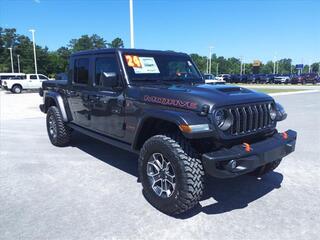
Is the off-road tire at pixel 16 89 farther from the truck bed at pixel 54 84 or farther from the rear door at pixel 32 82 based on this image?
the truck bed at pixel 54 84

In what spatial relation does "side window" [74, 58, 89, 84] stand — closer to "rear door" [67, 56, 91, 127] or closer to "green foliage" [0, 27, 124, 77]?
"rear door" [67, 56, 91, 127]

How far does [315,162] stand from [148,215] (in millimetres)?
3509

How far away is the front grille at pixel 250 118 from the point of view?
3.62 metres

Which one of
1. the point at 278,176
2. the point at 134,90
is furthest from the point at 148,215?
the point at 278,176

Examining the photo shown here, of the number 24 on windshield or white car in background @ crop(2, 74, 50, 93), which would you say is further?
white car in background @ crop(2, 74, 50, 93)

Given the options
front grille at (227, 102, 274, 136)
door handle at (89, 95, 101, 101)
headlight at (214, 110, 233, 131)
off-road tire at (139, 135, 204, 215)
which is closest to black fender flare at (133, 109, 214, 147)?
headlight at (214, 110, 233, 131)

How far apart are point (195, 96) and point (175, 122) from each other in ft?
1.26

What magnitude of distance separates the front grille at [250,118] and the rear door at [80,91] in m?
2.69

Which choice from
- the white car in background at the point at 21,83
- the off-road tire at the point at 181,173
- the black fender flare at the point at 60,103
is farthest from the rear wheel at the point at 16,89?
the off-road tire at the point at 181,173

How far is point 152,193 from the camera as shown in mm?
3871

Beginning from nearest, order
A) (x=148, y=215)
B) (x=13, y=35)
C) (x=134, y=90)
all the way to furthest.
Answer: (x=148, y=215), (x=134, y=90), (x=13, y=35)

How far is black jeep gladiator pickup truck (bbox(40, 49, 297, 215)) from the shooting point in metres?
3.42

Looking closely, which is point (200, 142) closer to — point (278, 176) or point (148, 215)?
point (148, 215)

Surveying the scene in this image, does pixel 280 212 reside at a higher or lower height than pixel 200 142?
lower
